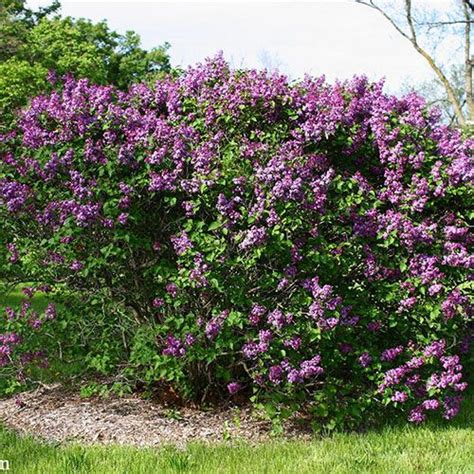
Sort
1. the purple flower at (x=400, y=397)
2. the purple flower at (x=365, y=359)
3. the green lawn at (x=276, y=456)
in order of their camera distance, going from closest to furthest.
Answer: the green lawn at (x=276, y=456) < the purple flower at (x=400, y=397) < the purple flower at (x=365, y=359)

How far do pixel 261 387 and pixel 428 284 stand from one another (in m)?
1.38

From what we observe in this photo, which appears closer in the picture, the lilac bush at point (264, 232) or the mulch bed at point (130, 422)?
the lilac bush at point (264, 232)

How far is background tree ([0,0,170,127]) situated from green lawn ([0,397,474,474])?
42.4 ft

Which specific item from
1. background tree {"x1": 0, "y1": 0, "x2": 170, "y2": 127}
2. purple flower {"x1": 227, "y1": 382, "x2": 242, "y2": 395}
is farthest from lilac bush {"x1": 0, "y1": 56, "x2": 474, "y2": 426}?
background tree {"x1": 0, "y1": 0, "x2": 170, "y2": 127}

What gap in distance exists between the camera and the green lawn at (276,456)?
415 centimetres

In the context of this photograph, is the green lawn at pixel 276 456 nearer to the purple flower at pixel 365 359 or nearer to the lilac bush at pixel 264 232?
the lilac bush at pixel 264 232

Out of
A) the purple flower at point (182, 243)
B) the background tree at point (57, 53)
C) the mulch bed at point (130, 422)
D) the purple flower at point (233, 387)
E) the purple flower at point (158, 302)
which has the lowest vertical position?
the mulch bed at point (130, 422)

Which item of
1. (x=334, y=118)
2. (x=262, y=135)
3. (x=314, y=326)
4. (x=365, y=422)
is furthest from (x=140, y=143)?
(x=365, y=422)

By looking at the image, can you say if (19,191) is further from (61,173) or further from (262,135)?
(262,135)

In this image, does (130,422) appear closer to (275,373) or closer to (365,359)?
(275,373)

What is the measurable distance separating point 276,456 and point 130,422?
132 centimetres

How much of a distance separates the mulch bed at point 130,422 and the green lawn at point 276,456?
261 mm

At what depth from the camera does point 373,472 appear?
409cm

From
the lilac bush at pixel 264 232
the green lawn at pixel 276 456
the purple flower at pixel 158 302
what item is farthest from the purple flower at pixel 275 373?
the purple flower at pixel 158 302
